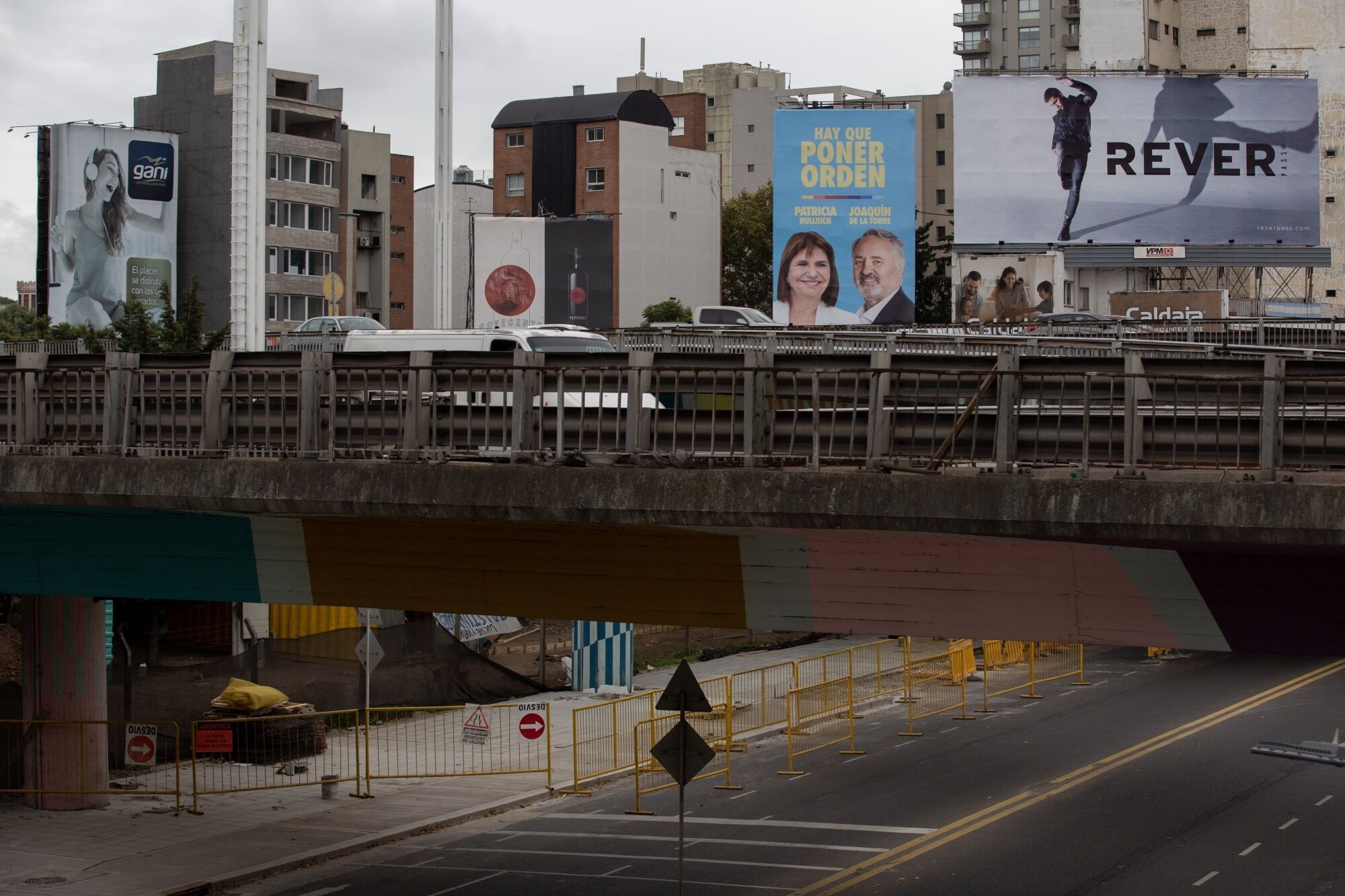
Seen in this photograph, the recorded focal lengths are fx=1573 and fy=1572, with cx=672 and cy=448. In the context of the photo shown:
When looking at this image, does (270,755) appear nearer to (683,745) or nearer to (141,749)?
(141,749)

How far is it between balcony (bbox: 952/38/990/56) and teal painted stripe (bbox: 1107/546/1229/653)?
14084cm

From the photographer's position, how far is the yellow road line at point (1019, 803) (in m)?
17.8

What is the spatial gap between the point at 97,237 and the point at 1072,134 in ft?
160

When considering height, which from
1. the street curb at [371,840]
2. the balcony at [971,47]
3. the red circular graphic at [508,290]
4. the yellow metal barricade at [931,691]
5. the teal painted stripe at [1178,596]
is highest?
the balcony at [971,47]

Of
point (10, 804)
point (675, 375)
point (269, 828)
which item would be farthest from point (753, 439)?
point (10, 804)

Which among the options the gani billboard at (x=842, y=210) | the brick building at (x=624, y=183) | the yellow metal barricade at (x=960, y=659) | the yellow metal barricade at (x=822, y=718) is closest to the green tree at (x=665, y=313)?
the brick building at (x=624, y=183)

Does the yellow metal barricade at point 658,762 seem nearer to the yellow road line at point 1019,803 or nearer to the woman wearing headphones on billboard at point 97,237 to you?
the yellow road line at point 1019,803

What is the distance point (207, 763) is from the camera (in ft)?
79.2

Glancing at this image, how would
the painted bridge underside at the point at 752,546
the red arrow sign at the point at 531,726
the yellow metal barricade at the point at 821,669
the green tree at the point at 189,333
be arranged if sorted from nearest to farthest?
the painted bridge underside at the point at 752,546
the red arrow sign at the point at 531,726
the yellow metal barricade at the point at 821,669
the green tree at the point at 189,333

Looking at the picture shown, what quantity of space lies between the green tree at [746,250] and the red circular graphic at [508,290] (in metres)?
23.5

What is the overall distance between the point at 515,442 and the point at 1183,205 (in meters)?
57.6

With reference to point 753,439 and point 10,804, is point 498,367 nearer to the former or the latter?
point 753,439

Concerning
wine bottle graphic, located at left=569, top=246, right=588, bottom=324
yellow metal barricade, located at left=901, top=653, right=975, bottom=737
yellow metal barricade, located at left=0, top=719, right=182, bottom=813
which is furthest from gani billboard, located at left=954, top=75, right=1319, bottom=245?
yellow metal barricade, located at left=0, top=719, right=182, bottom=813

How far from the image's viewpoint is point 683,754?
596 inches
